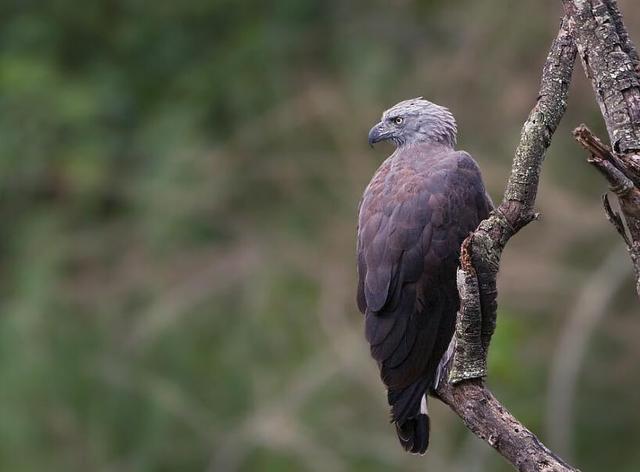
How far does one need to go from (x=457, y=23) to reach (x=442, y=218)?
6633 millimetres

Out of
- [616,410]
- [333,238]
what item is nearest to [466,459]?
[616,410]

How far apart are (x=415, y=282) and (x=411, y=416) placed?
491 mm

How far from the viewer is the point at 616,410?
8977mm

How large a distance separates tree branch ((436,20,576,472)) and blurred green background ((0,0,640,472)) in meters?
3.67

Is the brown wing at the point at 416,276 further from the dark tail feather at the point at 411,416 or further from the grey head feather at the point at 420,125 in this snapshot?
the grey head feather at the point at 420,125

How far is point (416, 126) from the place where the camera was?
219 inches

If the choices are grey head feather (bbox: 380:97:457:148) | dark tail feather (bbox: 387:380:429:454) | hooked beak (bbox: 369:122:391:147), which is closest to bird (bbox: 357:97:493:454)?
dark tail feather (bbox: 387:380:429:454)

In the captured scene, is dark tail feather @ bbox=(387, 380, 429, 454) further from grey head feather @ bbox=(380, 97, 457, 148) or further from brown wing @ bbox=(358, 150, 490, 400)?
grey head feather @ bbox=(380, 97, 457, 148)

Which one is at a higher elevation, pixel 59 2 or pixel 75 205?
pixel 59 2

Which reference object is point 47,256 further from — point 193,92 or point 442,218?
point 442,218

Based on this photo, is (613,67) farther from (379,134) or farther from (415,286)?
(379,134)

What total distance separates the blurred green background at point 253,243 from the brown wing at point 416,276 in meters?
3.02

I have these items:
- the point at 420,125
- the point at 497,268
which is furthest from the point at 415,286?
the point at 420,125

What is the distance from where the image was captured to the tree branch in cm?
385
